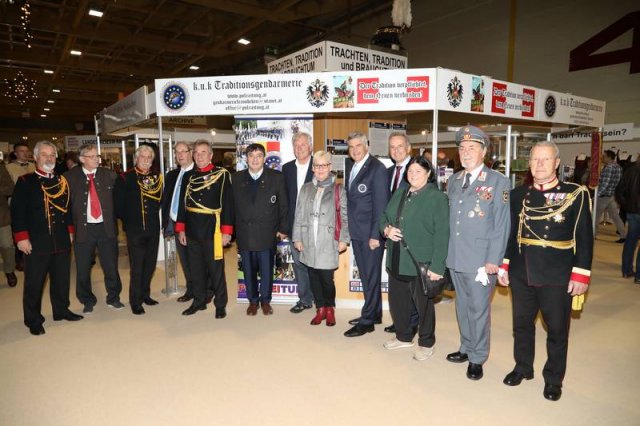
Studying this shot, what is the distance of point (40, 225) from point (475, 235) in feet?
11.9

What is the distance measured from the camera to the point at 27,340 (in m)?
3.44

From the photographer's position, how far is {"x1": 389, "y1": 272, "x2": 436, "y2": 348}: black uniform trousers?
297 centimetres

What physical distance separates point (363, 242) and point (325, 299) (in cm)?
68

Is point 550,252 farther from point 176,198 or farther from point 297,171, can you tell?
point 176,198

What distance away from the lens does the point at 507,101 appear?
4645 millimetres

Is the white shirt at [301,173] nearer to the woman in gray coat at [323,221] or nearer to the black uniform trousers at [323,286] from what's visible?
the woman in gray coat at [323,221]

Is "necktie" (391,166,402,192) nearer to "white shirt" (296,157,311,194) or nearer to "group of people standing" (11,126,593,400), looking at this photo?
"group of people standing" (11,126,593,400)

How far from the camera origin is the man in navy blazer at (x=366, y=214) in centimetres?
343

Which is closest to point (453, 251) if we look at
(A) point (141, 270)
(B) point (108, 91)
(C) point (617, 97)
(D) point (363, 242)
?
(D) point (363, 242)

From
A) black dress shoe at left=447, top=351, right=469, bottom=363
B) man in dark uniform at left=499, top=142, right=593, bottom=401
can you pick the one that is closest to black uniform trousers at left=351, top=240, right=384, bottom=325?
black dress shoe at left=447, top=351, right=469, bottom=363

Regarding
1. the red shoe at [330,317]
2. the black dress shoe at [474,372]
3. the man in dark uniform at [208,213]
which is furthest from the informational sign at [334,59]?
the black dress shoe at [474,372]

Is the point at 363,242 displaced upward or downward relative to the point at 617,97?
downward

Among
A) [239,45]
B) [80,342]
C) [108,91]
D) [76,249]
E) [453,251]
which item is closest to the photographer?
[453,251]

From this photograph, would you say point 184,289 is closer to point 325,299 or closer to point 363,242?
point 325,299
